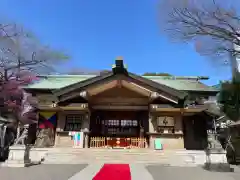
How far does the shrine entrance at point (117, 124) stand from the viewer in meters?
16.2

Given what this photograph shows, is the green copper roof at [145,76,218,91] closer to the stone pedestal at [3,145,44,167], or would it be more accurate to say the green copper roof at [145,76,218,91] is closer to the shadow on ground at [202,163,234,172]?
the shadow on ground at [202,163,234,172]

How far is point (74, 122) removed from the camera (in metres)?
15.2

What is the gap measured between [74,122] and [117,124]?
352 centimetres

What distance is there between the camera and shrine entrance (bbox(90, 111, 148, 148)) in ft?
53.2

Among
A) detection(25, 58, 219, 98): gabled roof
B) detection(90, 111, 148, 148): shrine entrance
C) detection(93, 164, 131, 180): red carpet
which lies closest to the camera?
detection(93, 164, 131, 180): red carpet

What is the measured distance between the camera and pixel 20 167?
9492 mm

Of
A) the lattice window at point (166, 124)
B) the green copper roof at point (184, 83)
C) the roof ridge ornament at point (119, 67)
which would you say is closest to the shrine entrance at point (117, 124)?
the lattice window at point (166, 124)

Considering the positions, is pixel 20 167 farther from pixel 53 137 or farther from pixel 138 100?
pixel 138 100

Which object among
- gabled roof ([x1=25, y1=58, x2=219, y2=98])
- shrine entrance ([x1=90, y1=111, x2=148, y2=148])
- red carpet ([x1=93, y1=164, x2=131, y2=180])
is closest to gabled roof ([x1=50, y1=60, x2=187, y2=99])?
gabled roof ([x1=25, y1=58, x2=219, y2=98])

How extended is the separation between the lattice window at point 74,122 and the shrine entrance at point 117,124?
111 cm

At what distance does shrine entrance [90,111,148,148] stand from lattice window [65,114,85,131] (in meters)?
1.11

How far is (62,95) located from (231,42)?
36.4 feet

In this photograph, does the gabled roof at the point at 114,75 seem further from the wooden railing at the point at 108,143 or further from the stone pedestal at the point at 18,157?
the stone pedestal at the point at 18,157

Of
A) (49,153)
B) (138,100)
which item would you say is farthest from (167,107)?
(49,153)
